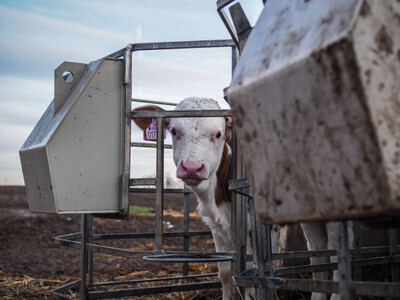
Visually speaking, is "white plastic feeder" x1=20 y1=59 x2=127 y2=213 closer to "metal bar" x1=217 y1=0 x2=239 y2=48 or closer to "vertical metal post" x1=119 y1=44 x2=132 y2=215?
"vertical metal post" x1=119 y1=44 x2=132 y2=215

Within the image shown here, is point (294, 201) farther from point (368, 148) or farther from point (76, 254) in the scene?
point (76, 254)

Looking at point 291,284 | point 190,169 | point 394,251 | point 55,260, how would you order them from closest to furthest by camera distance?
1. point 291,284
2. point 394,251
3. point 190,169
4. point 55,260

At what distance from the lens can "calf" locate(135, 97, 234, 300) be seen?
415 cm

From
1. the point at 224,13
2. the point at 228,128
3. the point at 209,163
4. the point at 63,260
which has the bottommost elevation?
the point at 63,260

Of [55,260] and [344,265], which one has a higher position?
[344,265]

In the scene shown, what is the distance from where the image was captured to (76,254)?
8516 millimetres

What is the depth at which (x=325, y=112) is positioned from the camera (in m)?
1.31

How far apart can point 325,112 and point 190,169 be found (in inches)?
109

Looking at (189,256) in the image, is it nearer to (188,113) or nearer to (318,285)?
(188,113)

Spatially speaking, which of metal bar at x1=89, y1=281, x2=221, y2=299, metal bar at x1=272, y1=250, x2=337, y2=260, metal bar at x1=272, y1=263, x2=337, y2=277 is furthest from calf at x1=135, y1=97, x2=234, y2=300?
metal bar at x1=272, y1=263, x2=337, y2=277

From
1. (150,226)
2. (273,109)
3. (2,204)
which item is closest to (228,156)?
(273,109)

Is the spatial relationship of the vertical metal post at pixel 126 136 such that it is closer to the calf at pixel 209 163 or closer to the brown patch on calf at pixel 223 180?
the calf at pixel 209 163

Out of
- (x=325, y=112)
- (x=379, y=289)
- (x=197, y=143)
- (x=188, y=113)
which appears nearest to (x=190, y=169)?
(x=197, y=143)

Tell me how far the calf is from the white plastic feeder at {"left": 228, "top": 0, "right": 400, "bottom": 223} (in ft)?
8.22
